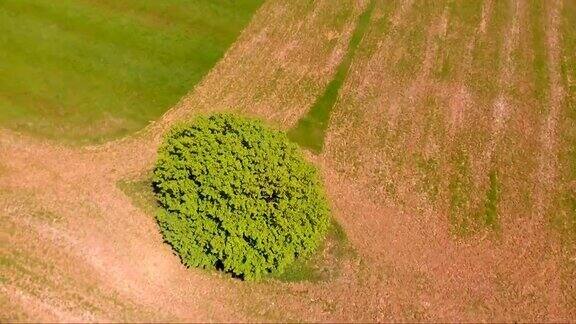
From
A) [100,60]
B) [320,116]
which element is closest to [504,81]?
[320,116]

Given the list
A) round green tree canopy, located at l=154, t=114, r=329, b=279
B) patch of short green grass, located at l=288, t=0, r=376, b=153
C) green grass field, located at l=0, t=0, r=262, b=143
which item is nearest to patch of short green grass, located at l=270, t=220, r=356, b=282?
round green tree canopy, located at l=154, t=114, r=329, b=279

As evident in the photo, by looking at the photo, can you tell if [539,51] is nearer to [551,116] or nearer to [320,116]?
[551,116]

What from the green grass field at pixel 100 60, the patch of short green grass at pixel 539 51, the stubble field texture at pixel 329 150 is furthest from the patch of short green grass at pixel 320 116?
the patch of short green grass at pixel 539 51

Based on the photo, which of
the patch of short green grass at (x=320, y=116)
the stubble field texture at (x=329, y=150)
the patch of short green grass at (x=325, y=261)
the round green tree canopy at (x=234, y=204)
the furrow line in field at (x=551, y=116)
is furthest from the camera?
the furrow line in field at (x=551, y=116)

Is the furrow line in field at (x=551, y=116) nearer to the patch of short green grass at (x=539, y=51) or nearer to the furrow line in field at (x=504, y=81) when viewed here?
the patch of short green grass at (x=539, y=51)

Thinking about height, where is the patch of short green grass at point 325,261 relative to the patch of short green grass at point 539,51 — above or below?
below

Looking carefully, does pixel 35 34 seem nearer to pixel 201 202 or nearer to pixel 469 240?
pixel 201 202
